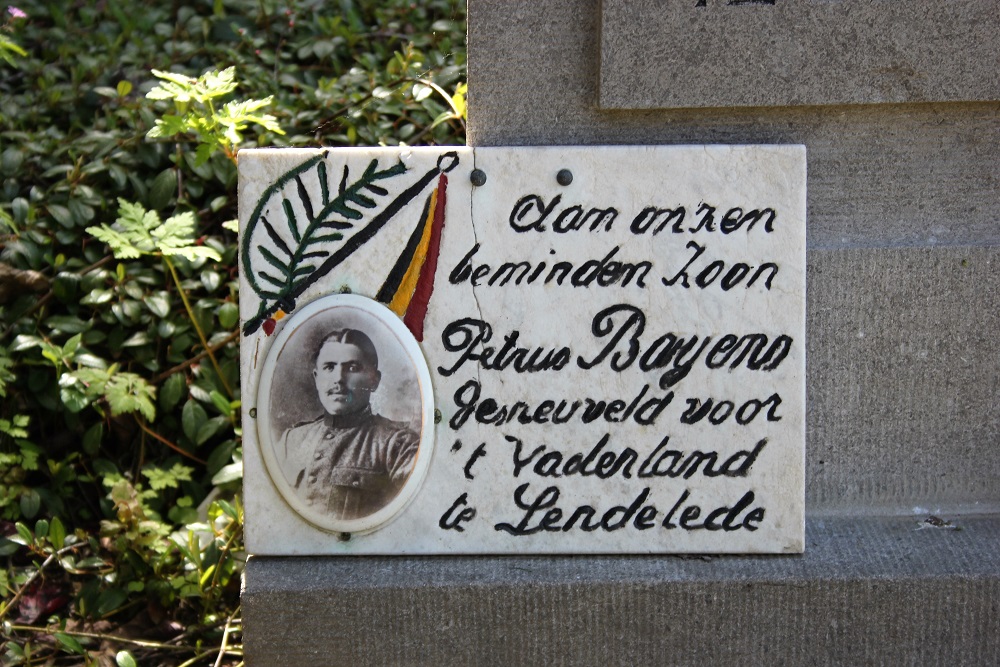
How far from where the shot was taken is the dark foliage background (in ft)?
9.09

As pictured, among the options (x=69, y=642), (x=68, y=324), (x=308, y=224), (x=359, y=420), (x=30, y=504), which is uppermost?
(x=308, y=224)

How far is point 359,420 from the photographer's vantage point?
235cm

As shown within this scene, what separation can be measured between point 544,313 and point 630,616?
2.49 feet

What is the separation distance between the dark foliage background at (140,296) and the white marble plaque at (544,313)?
0.49 m

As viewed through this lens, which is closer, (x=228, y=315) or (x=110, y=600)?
(x=110, y=600)

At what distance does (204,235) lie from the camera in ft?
10.6

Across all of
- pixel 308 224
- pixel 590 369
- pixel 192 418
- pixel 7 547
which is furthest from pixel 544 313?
pixel 7 547

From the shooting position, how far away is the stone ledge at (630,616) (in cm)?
229

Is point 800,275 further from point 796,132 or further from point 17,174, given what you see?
point 17,174

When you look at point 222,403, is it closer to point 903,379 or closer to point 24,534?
point 24,534

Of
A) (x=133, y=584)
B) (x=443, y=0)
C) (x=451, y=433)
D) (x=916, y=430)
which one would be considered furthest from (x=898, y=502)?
(x=443, y=0)

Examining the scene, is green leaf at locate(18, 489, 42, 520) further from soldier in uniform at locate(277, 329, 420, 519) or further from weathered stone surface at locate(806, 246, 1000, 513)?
weathered stone surface at locate(806, 246, 1000, 513)

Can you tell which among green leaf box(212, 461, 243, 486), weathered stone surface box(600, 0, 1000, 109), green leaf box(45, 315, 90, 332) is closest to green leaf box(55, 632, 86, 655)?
green leaf box(212, 461, 243, 486)

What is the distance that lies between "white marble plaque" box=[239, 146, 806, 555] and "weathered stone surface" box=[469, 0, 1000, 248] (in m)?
0.12
